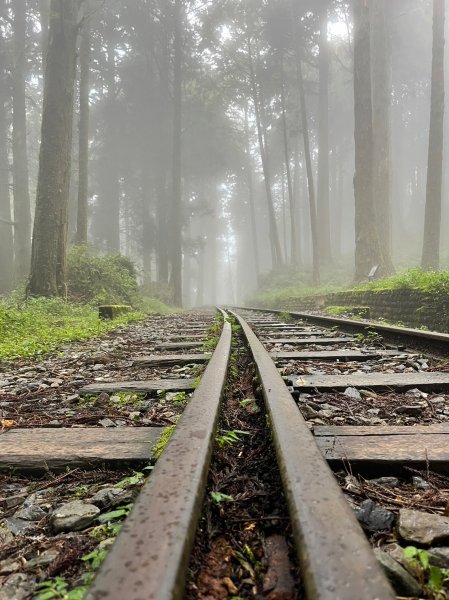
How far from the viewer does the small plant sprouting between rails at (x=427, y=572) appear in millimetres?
836

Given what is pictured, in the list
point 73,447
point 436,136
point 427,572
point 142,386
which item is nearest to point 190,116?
point 436,136

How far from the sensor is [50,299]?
8789 mm

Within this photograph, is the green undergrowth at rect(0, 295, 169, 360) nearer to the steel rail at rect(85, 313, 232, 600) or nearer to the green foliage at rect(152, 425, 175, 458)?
the green foliage at rect(152, 425, 175, 458)

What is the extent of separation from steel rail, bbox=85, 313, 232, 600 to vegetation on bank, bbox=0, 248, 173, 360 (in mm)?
3765

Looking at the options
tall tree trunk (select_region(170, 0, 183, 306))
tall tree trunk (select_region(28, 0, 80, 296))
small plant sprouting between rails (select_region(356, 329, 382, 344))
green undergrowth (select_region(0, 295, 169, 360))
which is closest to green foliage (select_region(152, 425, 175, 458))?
green undergrowth (select_region(0, 295, 169, 360))

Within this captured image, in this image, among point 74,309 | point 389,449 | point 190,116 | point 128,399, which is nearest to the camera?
point 389,449

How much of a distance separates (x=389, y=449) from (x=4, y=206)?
21.8 m

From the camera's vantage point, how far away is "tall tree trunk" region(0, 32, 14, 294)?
18.4 meters

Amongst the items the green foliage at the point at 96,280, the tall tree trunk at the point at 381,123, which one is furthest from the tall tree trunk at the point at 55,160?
the tall tree trunk at the point at 381,123

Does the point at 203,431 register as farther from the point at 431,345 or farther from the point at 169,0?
the point at 169,0

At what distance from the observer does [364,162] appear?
13.1 metres

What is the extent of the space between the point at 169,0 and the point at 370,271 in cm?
1792

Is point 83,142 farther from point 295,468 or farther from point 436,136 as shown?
point 295,468

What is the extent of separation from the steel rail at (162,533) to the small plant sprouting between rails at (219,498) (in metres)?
0.08
